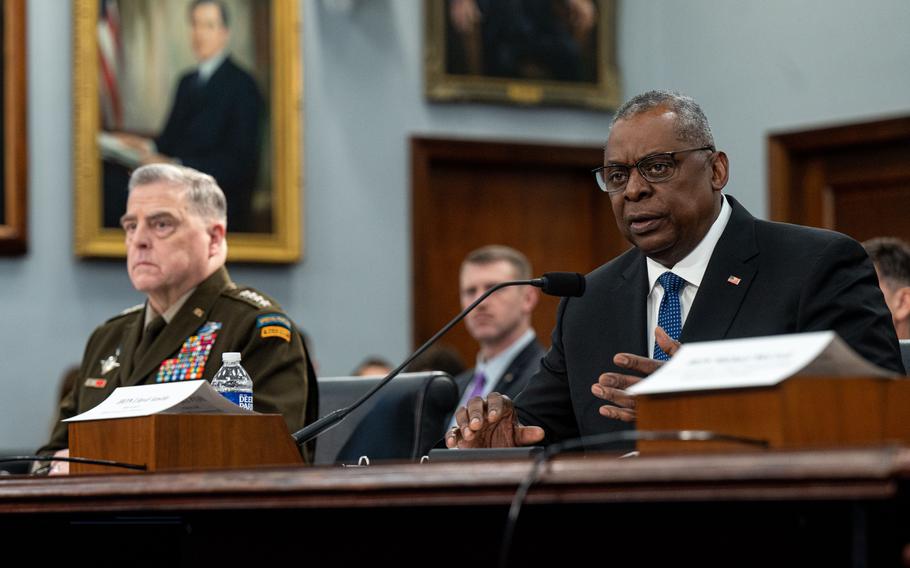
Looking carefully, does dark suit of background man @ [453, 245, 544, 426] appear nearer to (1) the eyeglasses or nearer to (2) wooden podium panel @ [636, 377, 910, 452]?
(1) the eyeglasses

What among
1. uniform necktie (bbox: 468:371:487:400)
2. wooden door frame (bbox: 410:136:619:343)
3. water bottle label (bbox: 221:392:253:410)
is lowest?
uniform necktie (bbox: 468:371:487:400)

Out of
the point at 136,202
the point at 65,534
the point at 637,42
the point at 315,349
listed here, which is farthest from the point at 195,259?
the point at 637,42

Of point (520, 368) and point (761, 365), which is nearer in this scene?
point (761, 365)

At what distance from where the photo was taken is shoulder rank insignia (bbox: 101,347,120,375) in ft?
14.0

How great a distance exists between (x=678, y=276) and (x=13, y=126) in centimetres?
432

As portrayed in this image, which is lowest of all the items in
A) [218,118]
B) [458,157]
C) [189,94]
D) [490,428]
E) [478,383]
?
[478,383]

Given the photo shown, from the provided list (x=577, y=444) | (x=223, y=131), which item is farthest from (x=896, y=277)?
(x=223, y=131)

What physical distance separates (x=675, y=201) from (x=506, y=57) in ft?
15.7

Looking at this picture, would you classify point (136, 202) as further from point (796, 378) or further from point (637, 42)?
point (637, 42)

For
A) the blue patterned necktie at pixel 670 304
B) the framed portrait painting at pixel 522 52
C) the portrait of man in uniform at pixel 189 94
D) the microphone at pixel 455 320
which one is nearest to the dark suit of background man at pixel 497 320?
the portrait of man in uniform at pixel 189 94

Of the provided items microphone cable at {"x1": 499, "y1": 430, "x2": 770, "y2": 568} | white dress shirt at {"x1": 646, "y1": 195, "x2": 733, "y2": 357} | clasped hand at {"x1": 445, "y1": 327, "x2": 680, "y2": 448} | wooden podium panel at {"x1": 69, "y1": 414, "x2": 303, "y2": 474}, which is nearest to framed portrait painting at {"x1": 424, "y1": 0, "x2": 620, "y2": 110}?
white dress shirt at {"x1": 646, "y1": 195, "x2": 733, "y2": 357}

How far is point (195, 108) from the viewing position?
23.2 ft

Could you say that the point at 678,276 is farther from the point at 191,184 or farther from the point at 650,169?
the point at 191,184

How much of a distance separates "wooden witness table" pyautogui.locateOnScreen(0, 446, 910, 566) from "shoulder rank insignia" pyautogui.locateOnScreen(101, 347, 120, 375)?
1.73m
